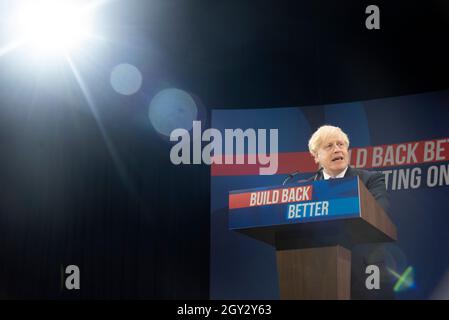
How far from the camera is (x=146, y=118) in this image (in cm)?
517

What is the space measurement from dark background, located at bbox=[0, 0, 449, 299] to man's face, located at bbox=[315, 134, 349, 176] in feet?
6.65

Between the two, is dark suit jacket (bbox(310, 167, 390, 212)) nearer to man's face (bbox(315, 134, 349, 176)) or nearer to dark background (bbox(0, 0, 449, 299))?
man's face (bbox(315, 134, 349, 176))

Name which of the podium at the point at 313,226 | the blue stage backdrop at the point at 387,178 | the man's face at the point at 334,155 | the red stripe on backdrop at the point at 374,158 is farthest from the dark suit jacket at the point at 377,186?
the red stripe on backdrop at the point at 374,158

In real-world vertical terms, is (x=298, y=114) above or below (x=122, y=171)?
above

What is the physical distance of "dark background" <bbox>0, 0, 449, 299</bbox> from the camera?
4887 mm

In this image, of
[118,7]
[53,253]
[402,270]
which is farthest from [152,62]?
[402,270]

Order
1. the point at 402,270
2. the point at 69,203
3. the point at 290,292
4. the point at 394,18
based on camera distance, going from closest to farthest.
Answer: the point at 290,292, the point at 402,270, the point at 394,18, the point at 69,203

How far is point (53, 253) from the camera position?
5012mm

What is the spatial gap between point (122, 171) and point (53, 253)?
955 mm

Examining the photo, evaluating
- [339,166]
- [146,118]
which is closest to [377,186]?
[339,166]

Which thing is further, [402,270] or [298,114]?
[298,114]

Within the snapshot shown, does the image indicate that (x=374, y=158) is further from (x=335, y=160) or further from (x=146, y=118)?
(x=146, y=118)

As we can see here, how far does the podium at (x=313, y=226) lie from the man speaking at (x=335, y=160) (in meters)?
0.35

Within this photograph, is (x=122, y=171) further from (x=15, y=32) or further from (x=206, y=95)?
(x=15, y=32)
